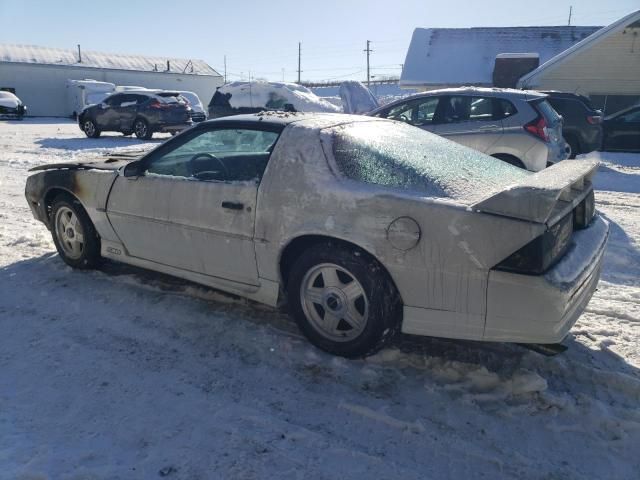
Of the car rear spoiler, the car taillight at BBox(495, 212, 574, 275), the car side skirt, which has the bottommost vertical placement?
the car side skirt

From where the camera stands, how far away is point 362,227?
113 inches

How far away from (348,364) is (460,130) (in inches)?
214

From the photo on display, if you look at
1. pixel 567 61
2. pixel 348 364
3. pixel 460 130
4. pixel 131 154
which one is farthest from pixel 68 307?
pixel 567 61

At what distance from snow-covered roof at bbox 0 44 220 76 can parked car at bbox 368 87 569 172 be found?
3690 cm

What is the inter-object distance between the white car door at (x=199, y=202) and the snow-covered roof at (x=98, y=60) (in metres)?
38.6

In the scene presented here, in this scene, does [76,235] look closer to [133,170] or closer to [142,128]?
[133,170]

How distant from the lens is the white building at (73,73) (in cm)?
3541

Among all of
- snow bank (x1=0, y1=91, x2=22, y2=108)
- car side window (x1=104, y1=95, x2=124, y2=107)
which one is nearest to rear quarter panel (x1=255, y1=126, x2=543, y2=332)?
car side window (x1=104, y1=95, x2=124, y2=107)

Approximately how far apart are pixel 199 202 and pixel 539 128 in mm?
5491

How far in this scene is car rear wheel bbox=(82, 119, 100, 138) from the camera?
1702 centimetres

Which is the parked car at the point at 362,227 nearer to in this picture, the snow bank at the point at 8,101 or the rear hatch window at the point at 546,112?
the rear hatch window at the point at 546,112

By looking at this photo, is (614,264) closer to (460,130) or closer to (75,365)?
Answer: (460,130)

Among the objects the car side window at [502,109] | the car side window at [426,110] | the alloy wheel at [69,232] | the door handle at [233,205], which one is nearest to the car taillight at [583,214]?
the door handle at [233,205]

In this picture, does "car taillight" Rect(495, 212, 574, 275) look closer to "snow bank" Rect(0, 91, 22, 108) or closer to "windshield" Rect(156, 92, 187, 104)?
"windshield" Rect(156, 92, 187, 104)
